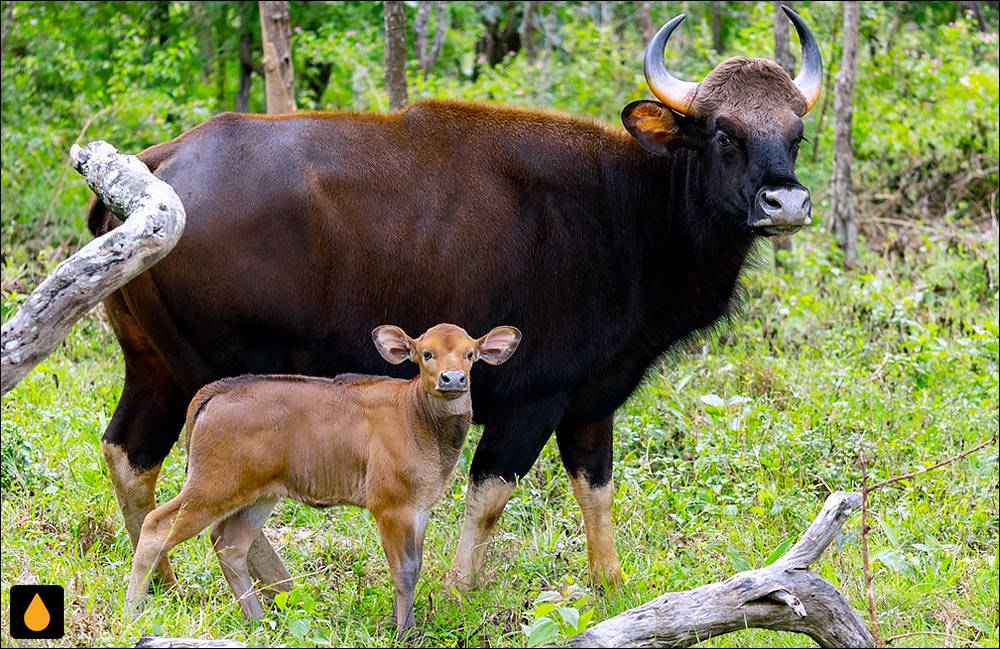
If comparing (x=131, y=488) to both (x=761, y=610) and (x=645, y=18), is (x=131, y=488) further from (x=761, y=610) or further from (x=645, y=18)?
(x=645, y=18)

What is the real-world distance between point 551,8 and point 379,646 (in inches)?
612

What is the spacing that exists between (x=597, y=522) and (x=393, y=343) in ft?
6.07

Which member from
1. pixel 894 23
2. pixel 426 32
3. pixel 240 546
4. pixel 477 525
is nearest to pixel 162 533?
pixel 240 546

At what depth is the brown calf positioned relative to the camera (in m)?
5.23

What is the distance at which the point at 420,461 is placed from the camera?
5352mm

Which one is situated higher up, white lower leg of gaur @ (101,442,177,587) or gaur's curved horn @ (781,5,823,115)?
gaur's curved horn @ (781,5,823,115)

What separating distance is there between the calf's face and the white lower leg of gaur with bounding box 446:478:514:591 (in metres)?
0.98

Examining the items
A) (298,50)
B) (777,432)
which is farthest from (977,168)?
(298,50)

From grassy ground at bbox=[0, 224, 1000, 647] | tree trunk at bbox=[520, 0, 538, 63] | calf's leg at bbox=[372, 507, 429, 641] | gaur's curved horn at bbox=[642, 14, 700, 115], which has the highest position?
gaur's curved horn at bbox=[642, 14, 700, 115]

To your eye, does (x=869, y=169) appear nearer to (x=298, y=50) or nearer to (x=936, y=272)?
(x=936, y=272)

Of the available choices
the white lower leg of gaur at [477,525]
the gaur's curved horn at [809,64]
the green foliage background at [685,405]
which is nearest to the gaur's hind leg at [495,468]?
the white lower leg of gaur at [477,525]

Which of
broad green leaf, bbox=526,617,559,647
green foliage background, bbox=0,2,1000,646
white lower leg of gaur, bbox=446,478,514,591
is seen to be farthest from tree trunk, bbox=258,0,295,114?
broad green leaf, bbox=526,617,559,647

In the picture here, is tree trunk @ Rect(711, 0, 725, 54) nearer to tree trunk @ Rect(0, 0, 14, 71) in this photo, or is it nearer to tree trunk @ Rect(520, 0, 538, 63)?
tree trunk @ Rect(520, 0, 538, 63)

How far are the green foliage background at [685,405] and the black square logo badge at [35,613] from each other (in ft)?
0.25
